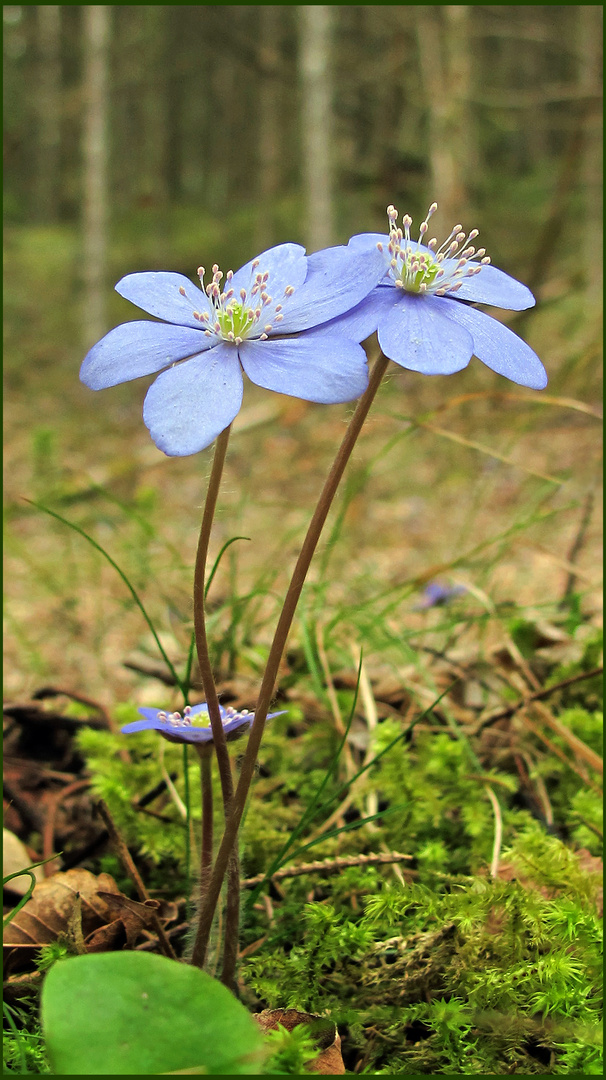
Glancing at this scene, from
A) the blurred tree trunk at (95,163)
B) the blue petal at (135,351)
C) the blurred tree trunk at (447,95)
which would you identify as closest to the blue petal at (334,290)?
the blue petal at (135,351)

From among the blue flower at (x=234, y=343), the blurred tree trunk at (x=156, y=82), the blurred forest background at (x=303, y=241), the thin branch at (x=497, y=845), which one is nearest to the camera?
the blue flower at (x=234, y=343)

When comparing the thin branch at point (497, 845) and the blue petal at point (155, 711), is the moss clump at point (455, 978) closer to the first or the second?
the thin branch at point (497, 845)

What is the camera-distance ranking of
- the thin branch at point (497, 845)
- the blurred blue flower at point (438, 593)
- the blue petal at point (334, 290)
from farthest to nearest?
the blurred blue flower at point (438, 593)
the thin branch at point (497, 845)
the blue petal at point (334, 290)

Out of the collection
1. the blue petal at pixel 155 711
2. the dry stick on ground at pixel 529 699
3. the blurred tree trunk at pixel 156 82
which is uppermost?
the blurred tree trunk at pixel 156 82

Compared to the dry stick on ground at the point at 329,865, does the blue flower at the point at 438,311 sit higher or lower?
higher

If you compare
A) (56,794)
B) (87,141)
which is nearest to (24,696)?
(56,794)

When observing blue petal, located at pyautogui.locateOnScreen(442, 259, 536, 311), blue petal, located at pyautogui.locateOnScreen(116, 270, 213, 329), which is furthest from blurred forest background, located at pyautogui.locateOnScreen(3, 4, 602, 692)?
blue petal, located at pyautogui.locateOnScreen(116, 270, 213, 329)

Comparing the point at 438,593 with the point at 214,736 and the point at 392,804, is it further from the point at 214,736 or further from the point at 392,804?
the point at 214,736
